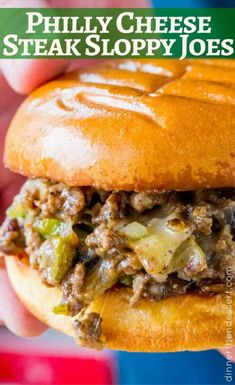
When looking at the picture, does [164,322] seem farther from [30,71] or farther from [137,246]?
[30,71]

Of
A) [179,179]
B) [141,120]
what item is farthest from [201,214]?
[141,120]

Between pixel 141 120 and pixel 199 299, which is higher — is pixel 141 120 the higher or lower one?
the higher one

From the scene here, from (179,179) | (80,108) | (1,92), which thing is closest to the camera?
(179,179)

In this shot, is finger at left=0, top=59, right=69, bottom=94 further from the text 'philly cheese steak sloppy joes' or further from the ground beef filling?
the ground beef filling

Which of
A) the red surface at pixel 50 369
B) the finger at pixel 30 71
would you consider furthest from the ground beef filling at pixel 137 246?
the red surface at pixel 50 369

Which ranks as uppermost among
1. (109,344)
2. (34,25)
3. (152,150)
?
(34,25)

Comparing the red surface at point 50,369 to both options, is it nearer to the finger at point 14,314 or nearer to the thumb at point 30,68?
the finger at point 14,314

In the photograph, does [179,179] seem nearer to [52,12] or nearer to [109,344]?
[109,344]
